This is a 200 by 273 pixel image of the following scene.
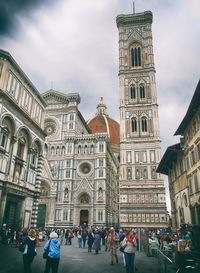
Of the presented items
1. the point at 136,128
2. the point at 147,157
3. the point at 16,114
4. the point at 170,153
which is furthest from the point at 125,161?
the point at 16,114

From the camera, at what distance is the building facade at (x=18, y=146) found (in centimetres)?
1829

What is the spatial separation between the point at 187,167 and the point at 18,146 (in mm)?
15631

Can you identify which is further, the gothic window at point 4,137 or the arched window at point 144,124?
the arched window at point 144,124

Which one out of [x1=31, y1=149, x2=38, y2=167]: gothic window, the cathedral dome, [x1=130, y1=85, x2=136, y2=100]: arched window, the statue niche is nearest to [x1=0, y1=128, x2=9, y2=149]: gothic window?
[x1=31, y1=149, x2=38, y2=167]: gothic window

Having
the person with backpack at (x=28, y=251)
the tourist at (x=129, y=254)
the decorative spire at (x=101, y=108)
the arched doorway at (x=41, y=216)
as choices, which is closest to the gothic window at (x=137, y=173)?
the arched doorway at (x=41, y=216)

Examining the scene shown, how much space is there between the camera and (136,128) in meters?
52.4

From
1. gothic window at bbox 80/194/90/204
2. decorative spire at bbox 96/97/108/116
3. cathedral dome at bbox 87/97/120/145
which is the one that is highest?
decorative spire at bbox 96/97/108/116

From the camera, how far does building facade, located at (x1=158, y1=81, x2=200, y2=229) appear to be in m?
19.8

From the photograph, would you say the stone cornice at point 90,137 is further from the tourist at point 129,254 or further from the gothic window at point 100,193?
the tourist at point 129,254

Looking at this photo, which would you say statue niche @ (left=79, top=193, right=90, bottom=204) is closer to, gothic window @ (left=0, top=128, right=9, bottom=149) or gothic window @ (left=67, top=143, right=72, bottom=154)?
gothic window @ (left=67, top=143, right=72, bottom=154)

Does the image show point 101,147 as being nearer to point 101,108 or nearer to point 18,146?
point 18,146

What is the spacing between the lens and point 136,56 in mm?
59250

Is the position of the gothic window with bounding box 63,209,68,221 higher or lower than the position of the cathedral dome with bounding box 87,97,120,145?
lower

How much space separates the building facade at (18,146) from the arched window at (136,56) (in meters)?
39.7
